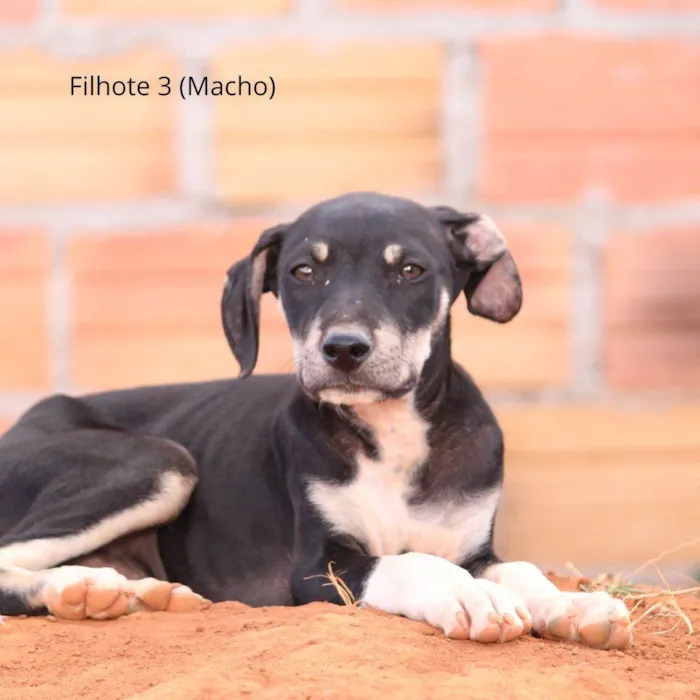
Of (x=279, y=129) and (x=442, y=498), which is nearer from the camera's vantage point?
(x=442, y=498)

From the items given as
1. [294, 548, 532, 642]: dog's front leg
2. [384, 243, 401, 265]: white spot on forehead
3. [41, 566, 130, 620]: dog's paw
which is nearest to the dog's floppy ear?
[384, 243, 401, 265]: white spot on forehead

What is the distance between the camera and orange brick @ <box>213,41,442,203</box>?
5.25 metres

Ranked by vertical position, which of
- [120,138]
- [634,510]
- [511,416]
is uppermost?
[120,138]

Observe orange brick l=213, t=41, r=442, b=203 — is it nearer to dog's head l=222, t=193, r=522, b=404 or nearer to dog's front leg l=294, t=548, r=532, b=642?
dog's head l=222, t=193, r=522, b=404

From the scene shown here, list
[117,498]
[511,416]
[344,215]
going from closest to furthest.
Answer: [344,215] → [117,498] → [511,416]

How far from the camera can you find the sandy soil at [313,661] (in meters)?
2.72

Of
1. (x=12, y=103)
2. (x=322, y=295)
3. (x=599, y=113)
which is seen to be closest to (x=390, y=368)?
(x=322, y=295)

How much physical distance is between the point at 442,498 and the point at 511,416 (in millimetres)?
1306

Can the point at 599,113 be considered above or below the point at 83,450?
above

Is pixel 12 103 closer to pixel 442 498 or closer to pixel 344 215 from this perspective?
pixel 344 215

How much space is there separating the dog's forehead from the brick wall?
3.90ft

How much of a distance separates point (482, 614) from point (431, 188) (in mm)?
2400

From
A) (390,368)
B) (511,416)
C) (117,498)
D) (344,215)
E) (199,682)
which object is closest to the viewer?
(199,682)

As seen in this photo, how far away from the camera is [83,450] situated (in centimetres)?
436
